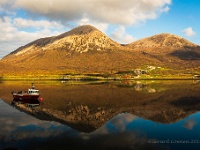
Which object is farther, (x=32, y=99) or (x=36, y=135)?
(x=32, y=99)

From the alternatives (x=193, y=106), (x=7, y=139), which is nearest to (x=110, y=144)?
(x=7, y=139)

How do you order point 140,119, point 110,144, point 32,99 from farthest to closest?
point 32,99 → point 140,119 → point 110,144

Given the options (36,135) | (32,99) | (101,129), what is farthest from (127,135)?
(32,99)

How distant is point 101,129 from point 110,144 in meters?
8.51

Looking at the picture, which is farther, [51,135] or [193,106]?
[193,106]

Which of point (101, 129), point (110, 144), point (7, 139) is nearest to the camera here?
point (110, 144)

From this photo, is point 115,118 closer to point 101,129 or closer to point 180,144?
point 101,129

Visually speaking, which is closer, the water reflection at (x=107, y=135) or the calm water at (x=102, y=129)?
the water reflection at (x=107, y=135)

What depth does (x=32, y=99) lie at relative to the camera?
3132 inches

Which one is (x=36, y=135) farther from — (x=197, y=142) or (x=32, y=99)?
(x=32, y=99)

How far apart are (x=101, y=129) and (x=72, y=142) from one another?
27.9 ft

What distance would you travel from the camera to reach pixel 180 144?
31.6 metres

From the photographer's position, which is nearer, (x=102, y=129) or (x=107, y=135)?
(x=107, y=135)

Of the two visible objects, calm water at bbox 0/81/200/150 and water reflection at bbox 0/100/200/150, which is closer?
water reflection at bbox 0/100/200/150
